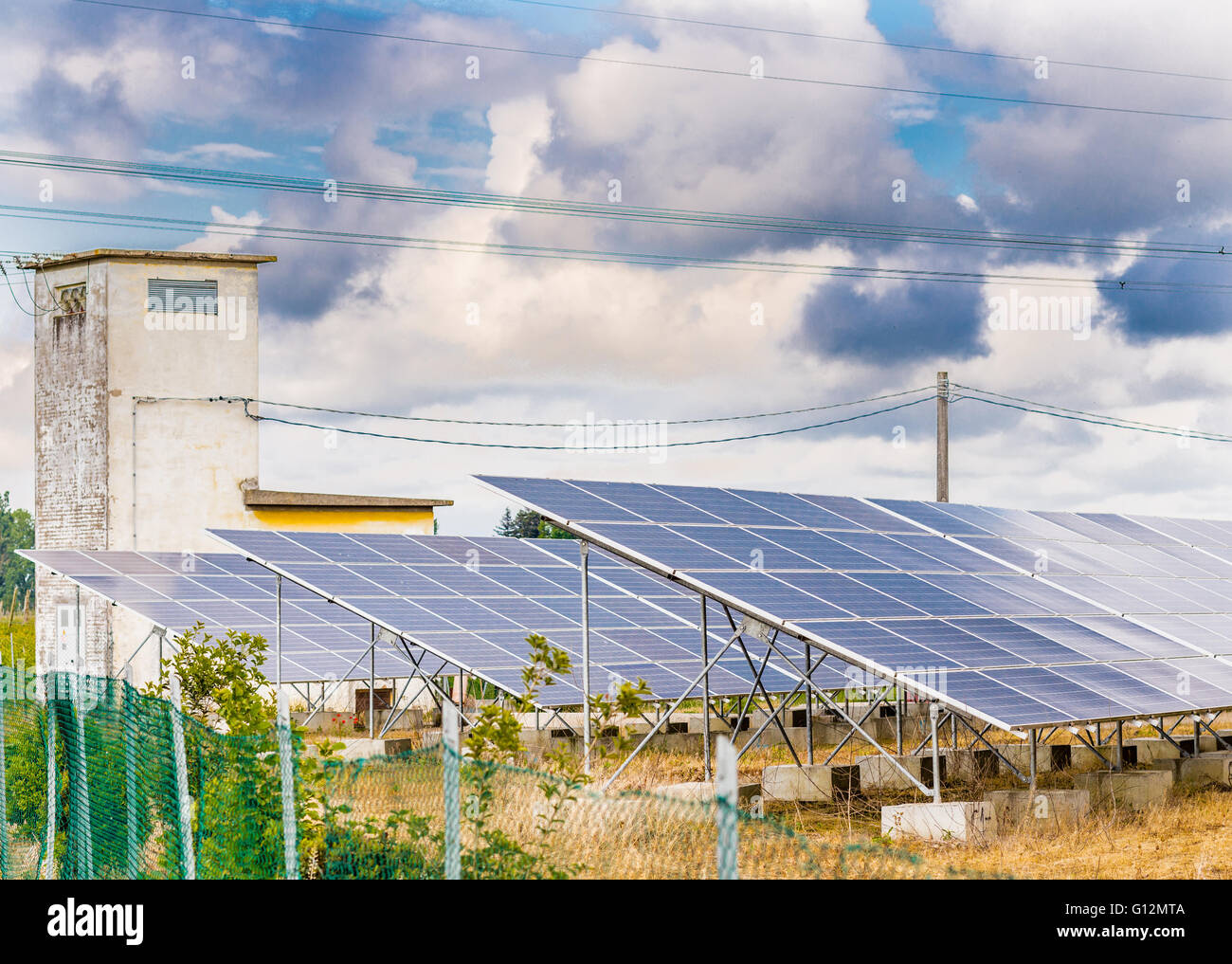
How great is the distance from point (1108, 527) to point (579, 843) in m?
18.3

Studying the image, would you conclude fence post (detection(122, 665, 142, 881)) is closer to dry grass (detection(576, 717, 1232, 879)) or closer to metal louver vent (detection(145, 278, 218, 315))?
dry grass (detection(576, 717, 1232, 879))

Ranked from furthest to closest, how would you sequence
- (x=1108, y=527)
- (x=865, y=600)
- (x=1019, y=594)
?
(x=1108, y=527)
(x=1019, y=594)
(x=865, y=600)

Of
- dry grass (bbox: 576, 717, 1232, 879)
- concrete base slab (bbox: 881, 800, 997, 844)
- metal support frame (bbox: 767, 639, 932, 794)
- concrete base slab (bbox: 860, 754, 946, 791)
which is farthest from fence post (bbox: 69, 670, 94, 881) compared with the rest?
concrete base slab (bbox: 860, 754, 946, 791)

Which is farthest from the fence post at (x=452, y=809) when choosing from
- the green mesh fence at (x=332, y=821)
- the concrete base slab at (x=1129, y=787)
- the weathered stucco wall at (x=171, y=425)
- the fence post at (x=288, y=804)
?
the weathered stucco wall at (x=171, y=425)

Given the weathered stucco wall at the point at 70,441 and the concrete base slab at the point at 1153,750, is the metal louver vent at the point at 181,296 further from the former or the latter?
the concrete base slab at the point at 1153,750

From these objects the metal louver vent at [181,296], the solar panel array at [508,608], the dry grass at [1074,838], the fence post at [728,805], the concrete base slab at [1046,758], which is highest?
the metal louver vent at [181,296]

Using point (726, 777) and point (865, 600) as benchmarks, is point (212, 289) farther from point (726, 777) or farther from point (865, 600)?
point (726, 777)

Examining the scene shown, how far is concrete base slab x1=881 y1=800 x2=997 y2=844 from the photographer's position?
13.9 metres

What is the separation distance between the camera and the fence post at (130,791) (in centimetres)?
1099

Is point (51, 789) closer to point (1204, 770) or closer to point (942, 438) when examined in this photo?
point (1204, 770)

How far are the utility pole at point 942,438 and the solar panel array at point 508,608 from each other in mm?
13129
